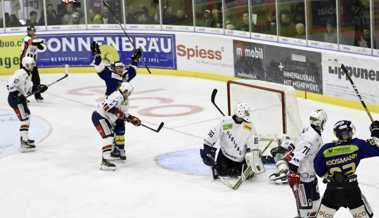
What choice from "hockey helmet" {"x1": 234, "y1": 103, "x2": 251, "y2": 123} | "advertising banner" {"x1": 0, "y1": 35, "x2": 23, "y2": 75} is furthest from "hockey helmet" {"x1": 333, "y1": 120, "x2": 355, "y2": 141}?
"advertising banner" {"x1": 0, "y1": 35, "x2": 23, "y2": 75}

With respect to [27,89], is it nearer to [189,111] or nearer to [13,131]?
→ [13,131]

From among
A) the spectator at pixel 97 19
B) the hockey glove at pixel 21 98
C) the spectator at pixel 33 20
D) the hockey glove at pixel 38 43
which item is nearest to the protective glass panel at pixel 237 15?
the spectator at pixel 97 19

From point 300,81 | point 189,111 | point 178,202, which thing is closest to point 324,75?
point 300,81

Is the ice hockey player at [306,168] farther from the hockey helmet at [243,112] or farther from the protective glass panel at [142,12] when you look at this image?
the protective glass panel at [142,12]

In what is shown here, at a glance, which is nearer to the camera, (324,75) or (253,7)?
(324,75)

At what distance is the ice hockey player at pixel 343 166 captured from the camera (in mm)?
5750

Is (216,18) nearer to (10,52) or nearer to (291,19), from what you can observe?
(291,19)

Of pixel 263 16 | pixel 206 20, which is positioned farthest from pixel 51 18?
pixel 263 16

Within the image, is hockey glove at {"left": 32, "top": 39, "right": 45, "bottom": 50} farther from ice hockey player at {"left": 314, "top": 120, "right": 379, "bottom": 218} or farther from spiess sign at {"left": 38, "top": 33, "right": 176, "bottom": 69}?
ice hockey player at {"left": 314, "top": 120, "right": 379, "bottom": 218}

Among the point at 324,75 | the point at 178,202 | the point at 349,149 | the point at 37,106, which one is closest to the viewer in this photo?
the point at 349,149

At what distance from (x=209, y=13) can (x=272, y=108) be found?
6422mm

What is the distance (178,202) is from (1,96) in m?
7.66

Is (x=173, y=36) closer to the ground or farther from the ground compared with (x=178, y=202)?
farther from the ground

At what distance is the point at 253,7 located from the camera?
14297 mm
